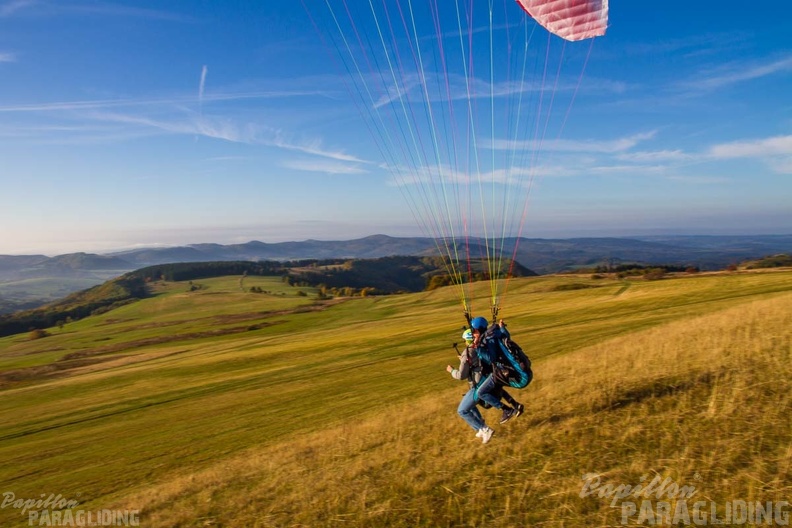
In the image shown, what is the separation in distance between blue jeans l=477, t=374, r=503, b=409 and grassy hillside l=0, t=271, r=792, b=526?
744 millimetres

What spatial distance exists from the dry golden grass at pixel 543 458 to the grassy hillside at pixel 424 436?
0.04 m

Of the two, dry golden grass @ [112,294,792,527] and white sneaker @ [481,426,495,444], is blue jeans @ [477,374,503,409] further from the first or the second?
dry golden grass @ [112,294,792,527]

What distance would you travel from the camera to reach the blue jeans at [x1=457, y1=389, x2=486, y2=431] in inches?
353

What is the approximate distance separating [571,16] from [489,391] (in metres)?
9.42

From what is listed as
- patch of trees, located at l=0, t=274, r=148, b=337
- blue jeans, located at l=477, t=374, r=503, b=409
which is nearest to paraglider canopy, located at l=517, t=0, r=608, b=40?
blue jeans, located at l=477, t=374, r=503, b=409

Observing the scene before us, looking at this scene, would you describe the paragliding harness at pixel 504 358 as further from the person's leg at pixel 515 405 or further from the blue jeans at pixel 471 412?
the blue jeans at pixel 471 412

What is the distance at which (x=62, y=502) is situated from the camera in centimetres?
1076

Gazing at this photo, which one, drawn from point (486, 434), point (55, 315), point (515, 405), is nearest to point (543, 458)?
point (486, 434)

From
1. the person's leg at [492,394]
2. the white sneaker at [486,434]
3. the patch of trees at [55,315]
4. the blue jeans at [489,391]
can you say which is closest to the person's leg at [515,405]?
the person's leg at [492,394]

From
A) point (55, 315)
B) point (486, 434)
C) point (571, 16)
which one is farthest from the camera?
point (55, 315)

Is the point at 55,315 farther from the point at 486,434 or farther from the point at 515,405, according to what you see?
the point at 515,405

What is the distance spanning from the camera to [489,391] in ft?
29.2

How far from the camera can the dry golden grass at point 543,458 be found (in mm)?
6316

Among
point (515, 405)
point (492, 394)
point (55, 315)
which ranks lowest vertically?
point (55, 315)
